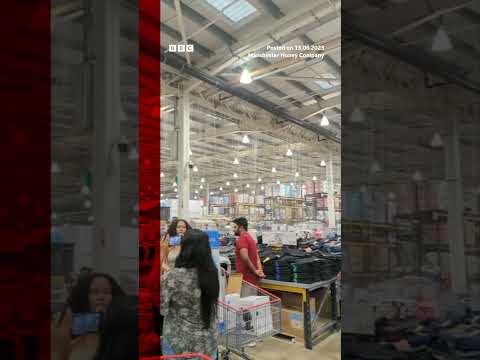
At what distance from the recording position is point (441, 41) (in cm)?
114

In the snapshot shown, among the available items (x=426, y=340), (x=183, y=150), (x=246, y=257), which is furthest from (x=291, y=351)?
(x=183, y=150)

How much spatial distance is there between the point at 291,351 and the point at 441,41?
8.14 feet

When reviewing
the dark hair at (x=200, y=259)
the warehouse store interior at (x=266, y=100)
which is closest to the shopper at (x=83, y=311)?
the warehouse store interior at (x=266, y=100)

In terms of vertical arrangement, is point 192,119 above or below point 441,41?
above

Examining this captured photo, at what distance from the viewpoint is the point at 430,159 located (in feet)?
3.78

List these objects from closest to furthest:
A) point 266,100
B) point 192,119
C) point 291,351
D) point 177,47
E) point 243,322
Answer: point 243,322 < point 177,47 < point 291,351 < point 266,100 < point 192,119

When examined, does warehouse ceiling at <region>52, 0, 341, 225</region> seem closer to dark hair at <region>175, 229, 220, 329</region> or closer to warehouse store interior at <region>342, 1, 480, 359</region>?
warehouse store interior at <region>342, 1, 480, 359</region>

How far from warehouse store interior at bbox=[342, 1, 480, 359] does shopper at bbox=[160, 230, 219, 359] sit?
2.28ft

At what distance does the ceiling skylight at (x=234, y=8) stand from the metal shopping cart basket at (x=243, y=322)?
6.73 ft

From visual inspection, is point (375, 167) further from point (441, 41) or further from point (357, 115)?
point (441, 41)

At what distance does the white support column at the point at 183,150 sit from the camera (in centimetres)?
371

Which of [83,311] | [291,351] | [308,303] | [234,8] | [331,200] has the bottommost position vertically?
[291,351]
